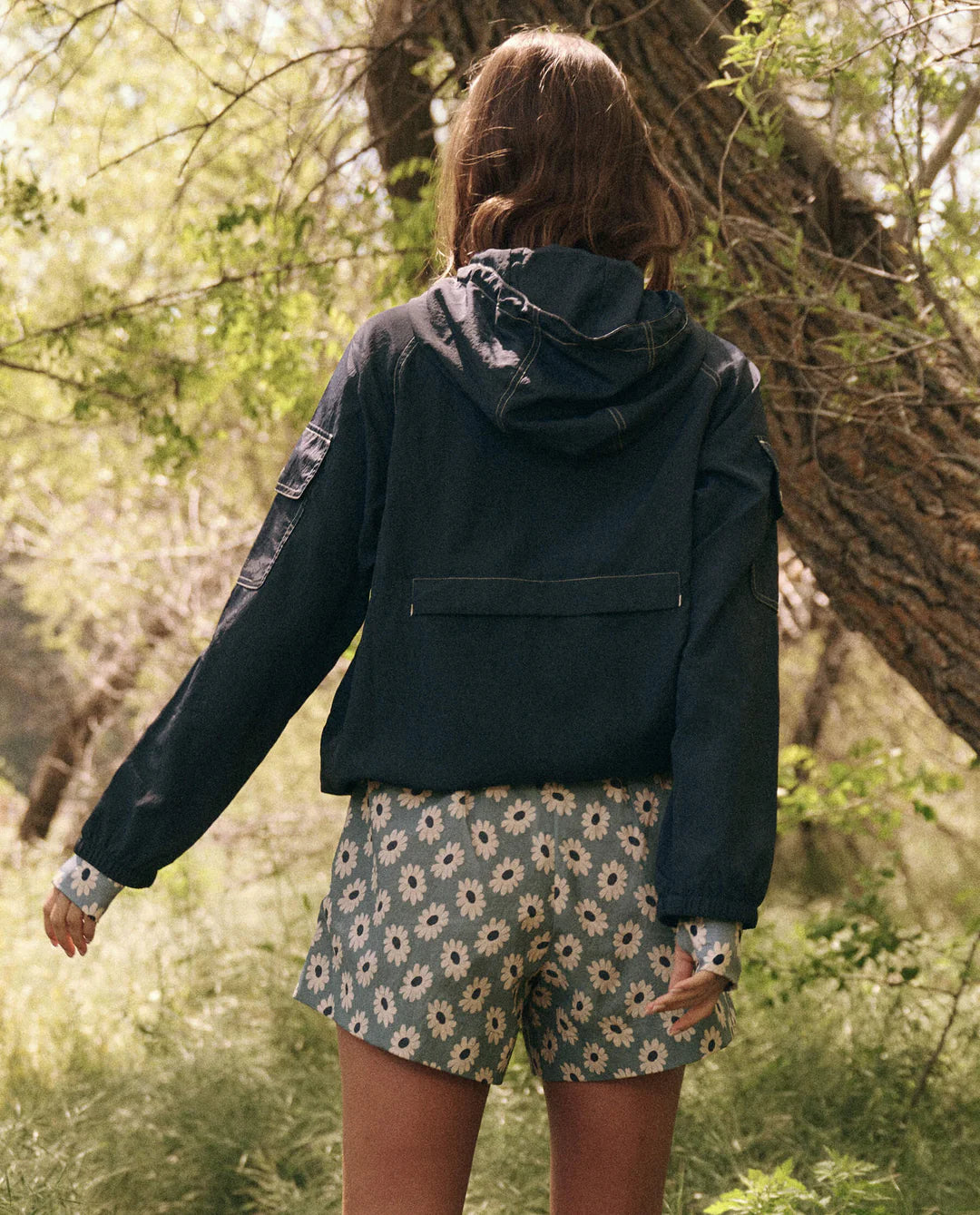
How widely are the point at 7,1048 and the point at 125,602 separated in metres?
3.64

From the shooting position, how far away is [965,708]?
94.4 inches

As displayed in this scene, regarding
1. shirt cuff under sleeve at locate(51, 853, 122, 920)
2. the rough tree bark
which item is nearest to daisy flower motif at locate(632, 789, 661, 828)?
shirt cuff under sleeve at locate(51, 853, 122, 920)

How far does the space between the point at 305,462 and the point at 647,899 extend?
Result: 0.64 meters

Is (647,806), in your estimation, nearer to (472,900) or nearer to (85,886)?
(472,900)

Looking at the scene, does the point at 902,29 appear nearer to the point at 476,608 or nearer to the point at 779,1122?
the point at 476,608

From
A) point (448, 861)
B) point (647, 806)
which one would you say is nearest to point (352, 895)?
point (448, 861)

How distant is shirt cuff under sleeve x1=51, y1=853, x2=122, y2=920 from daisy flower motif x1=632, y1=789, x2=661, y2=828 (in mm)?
621

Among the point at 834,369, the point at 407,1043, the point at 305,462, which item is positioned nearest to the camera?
the point at 407,1043

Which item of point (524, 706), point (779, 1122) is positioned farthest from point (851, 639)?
point (524, 706)

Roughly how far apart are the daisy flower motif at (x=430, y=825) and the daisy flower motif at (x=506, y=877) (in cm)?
8

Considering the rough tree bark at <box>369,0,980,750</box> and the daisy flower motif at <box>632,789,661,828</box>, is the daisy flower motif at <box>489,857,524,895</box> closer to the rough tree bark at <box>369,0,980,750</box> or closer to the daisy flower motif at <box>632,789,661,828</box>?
the daisy flower motif at <box>632,789,661,828</box>

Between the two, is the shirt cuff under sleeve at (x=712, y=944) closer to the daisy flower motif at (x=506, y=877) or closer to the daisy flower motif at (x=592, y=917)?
the daisy flower motif at (x=592, y=917)

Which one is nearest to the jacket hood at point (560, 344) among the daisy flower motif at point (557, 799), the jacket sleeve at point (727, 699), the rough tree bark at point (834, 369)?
the jacket sleeve at point (727, 699)

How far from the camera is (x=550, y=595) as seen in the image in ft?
4.35
